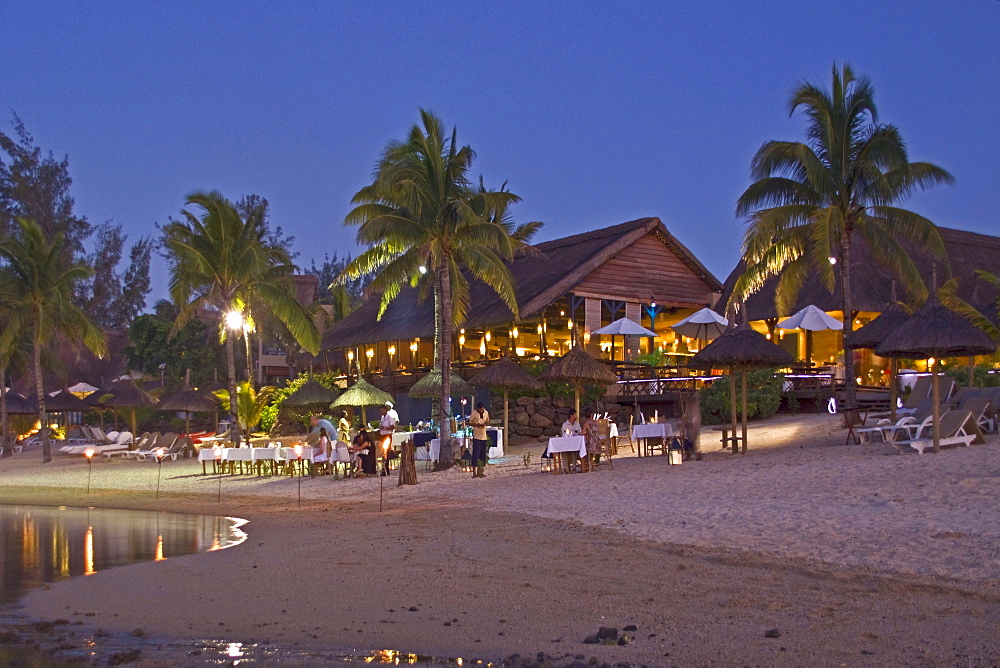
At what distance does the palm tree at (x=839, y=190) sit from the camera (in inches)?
736

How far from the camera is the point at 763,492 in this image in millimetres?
11977

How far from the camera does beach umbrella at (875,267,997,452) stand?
13.5 m

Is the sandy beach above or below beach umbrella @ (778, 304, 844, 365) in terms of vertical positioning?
below

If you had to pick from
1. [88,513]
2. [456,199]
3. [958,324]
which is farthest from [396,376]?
[958,324]

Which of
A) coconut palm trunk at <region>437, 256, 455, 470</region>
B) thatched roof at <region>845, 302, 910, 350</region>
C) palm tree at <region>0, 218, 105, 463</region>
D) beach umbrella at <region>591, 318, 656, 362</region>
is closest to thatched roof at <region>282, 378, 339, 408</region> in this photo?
coconut palm trunk at <region>437, 256, 455, 470</region>

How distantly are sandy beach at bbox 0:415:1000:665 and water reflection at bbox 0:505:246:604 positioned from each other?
58cm

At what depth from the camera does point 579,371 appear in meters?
18.5

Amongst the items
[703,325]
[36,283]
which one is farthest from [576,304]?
[36,283]

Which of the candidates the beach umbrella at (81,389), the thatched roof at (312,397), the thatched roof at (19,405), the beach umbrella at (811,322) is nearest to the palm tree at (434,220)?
the thatched roof at (312,397)

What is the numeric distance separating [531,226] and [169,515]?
14.9 metres

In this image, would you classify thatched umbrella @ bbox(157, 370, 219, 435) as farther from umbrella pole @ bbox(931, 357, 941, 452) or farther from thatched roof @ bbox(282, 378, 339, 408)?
umbrella pole @ bbox(931, 357, 941, 452)

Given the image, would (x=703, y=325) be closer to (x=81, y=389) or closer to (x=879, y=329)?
(x=879, y=329)

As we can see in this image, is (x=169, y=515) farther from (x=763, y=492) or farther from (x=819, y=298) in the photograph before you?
(x=819, y=298)

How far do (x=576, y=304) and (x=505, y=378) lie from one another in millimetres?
8153
